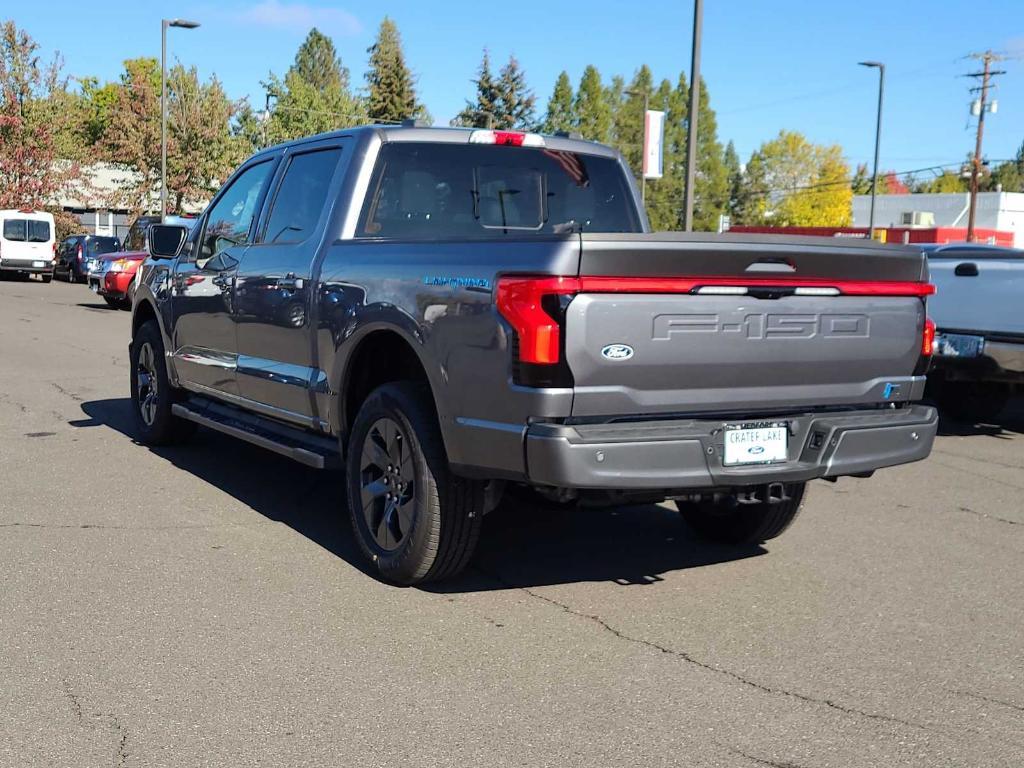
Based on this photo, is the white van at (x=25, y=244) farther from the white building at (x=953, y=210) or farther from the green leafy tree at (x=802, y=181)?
the green leafy tree at (x=802, y=181)

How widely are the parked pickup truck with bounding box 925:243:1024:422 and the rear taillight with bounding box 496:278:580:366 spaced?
21.3ft

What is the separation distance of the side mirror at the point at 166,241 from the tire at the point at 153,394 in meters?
0.58

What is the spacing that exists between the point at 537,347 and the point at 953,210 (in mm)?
104188

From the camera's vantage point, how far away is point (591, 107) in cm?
10181

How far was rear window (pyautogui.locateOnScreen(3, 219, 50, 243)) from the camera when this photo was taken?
37.2 metres

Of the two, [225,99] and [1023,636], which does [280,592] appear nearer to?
[1023,636]

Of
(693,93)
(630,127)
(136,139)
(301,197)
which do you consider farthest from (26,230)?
(630,127)

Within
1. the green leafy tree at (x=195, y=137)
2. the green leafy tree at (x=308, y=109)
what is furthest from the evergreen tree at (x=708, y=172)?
the green leafy tree at (x=195, y=137)

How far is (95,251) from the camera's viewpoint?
Answer: 3531cm

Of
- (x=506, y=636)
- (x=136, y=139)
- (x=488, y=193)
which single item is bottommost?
(x=506, y=636)

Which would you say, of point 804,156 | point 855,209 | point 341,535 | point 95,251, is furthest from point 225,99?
point 855,209

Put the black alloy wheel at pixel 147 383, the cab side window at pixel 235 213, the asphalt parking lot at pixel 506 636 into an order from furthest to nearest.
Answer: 1. the black alloy wheel at pixel 147 383
2. the cab side window at pixel 235 213
3. the asphalt parking lot at pixel 506 636

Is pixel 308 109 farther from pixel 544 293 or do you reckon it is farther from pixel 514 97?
pixel 544 293

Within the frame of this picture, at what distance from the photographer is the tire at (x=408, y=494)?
4.78 meters
